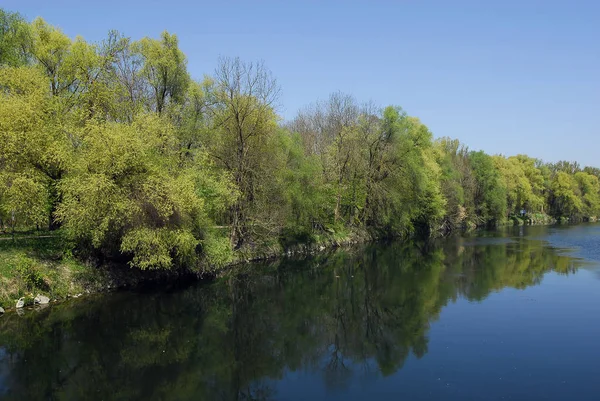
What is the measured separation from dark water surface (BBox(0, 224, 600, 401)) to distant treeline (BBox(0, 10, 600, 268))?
4728mm

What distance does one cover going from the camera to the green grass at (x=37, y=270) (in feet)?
73.1

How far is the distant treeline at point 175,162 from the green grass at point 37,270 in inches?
41.9

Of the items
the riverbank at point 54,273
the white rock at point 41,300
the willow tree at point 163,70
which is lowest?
the white rock at point 41,300

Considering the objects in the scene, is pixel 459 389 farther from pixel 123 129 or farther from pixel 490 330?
pixel 123 129

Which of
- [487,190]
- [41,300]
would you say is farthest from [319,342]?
[487,190]

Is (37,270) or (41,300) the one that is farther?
(37,270)

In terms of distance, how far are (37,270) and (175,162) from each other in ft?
32.4

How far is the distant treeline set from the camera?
952 inches

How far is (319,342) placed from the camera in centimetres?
1877

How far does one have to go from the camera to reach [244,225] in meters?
37.1

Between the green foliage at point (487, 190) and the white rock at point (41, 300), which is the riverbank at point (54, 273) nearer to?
the white rock at point (41, 300)

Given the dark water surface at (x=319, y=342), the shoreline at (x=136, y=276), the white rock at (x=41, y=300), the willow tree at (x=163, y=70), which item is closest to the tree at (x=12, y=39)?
the willow tree at (x=163, y=70)

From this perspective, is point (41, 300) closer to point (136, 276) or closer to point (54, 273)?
point (54, 273)

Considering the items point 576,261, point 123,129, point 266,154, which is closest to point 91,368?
point 123,129
